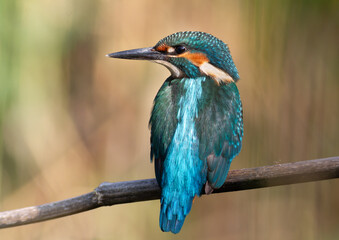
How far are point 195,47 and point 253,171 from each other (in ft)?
2.16

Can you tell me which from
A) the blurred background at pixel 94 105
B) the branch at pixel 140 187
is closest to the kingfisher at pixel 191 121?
the branch at pixel 140 187

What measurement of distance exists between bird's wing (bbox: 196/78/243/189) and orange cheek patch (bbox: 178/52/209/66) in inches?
3.6

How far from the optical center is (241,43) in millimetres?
2955

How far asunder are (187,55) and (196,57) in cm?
4

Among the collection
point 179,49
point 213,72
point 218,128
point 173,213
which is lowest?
point 173,213

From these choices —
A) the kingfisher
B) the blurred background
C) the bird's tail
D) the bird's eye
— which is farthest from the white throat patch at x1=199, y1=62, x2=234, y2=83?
the bird's tail

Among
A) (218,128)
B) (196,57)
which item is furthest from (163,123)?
(196,57)

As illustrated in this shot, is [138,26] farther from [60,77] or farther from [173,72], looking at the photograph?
[173,72]

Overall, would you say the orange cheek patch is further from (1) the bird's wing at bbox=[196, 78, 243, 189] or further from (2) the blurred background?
(2) the blurred background

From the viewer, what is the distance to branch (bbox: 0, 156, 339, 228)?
169cm

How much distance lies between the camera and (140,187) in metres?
1.85

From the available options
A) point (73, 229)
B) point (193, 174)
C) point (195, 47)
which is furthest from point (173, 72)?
point (73, 229)

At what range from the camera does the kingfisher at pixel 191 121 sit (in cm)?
189

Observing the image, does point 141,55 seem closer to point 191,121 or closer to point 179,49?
point 179,49
